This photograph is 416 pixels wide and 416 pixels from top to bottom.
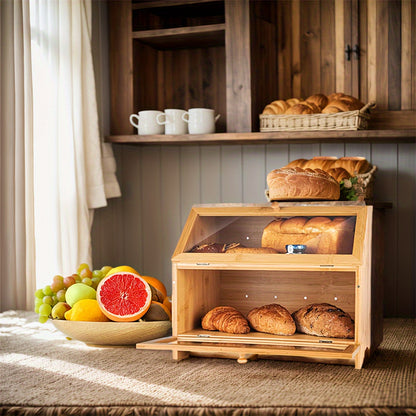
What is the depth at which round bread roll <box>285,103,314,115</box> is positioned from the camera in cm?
293

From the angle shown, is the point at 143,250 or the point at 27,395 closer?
the point at 27,395

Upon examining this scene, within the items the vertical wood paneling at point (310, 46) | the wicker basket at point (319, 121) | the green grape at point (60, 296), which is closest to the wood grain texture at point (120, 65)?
the wicker basket at point (319, 121)

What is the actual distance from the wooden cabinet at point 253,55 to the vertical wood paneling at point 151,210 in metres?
0.31

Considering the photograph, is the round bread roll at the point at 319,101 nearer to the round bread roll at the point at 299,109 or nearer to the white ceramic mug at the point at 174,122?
the round bread roll at the point at 299,109

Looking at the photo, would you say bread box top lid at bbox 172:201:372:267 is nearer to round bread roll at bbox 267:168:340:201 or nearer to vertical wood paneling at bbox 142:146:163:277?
round bread roll at bbox 267:168:340:201

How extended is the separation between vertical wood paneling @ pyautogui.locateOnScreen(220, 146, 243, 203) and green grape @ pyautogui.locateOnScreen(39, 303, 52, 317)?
1.33 meters

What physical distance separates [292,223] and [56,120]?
1.41m

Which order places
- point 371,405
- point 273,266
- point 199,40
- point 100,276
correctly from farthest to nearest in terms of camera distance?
point 199,40, point 100,276, point 273,266, point 371,405

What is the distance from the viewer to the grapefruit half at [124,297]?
89.8 inches

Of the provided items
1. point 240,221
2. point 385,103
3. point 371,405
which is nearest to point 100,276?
point 240,221

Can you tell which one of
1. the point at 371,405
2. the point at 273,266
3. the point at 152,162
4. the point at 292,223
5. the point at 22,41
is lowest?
the point at 371,405

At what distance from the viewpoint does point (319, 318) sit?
2.10 m

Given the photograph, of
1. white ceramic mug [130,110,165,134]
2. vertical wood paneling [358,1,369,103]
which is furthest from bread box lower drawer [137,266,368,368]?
vertical wood paneling [358,1,369,103]

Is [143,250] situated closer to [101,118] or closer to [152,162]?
[152,162]
